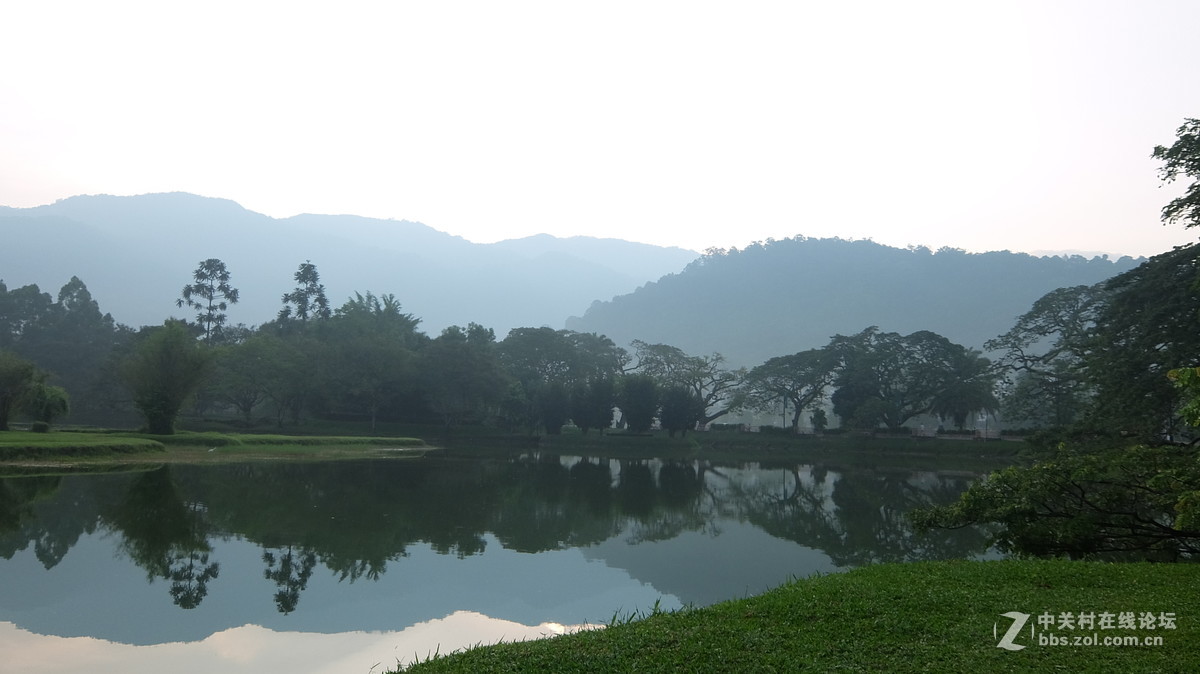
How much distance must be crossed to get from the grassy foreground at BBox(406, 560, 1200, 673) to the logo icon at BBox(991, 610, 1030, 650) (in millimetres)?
46

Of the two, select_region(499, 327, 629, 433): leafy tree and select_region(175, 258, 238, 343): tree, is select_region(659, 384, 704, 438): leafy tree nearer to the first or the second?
select_region(499, 327, 629, 433): leafy tree

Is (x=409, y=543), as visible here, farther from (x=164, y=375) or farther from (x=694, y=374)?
(x=694, y=374)

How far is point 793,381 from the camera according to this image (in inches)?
2798

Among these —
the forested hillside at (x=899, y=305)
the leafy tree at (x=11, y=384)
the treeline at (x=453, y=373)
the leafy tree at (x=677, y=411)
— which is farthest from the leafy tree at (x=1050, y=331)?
the forested hillside at (x=899, y=305)

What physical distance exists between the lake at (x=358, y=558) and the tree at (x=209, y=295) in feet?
190

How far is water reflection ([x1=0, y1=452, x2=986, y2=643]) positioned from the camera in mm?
11156

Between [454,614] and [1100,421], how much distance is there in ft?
59.1

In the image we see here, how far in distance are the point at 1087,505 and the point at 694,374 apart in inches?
2520

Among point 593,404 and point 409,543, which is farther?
point 593,404

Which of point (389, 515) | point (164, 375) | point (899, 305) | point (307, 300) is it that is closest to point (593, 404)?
point (164, 375)

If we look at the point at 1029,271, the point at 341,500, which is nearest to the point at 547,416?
the point at 341,500

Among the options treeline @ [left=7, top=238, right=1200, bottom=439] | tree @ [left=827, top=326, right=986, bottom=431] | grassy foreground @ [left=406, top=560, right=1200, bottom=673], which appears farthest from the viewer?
tree @ [left=827, top=326, right=986, bottom=431]

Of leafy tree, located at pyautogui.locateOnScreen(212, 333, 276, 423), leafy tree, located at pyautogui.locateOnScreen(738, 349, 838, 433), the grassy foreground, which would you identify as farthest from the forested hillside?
the grassy foreground

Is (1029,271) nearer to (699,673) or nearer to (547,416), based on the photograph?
(547,416)
